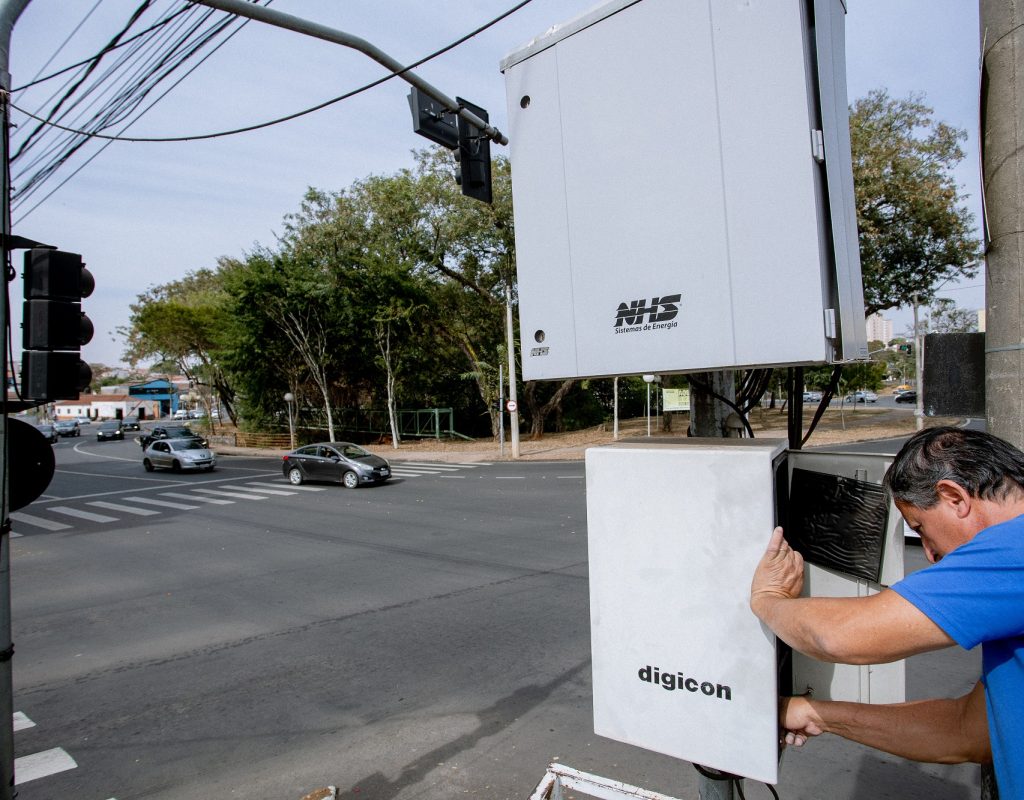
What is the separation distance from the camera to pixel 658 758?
3.71 metres

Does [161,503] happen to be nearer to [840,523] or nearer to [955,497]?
[840,523]

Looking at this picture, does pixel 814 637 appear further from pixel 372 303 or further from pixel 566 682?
pixel 372 303

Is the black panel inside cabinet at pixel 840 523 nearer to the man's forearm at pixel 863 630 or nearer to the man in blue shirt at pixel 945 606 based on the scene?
the man in blue shirt at pixel 945 606

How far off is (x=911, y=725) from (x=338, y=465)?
59.3 ft

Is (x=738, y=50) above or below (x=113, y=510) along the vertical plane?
above

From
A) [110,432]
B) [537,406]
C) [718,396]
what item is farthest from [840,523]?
[110,432]

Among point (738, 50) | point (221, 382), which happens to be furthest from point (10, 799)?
point (221, 382)

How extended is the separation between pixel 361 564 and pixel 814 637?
27.6 ft

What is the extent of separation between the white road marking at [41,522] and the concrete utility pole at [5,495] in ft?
41.7

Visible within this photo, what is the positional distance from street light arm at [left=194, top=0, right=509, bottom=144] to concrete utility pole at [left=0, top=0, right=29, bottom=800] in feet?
4.36

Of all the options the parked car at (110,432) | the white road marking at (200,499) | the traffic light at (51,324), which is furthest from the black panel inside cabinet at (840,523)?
A: the parked car at (110,432)

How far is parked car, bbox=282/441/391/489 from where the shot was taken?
18.2m

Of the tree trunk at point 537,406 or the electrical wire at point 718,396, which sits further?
the tree trunk at point 537,406

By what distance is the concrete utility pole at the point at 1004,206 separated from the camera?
2016mm
